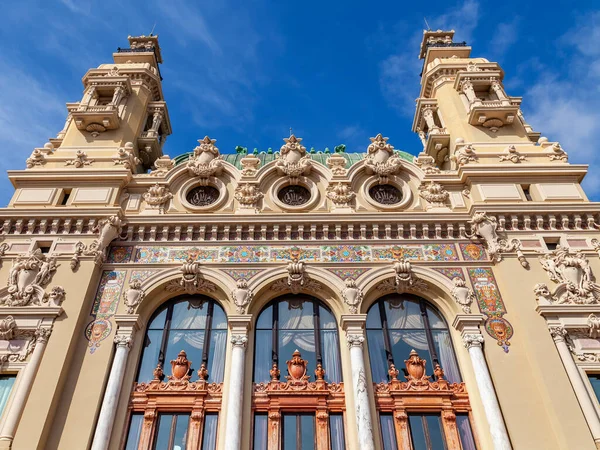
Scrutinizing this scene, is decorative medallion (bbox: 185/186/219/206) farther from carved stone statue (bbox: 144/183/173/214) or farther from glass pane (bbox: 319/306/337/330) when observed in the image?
glass pane (bbox: 319/306/337/330)

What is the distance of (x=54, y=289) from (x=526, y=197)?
1744 centimetres

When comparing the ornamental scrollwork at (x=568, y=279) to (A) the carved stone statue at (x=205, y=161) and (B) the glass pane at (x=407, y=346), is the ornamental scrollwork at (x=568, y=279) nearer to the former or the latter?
(B) the glass pane at (x=407, y=346)

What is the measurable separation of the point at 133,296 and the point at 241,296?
3555 mm

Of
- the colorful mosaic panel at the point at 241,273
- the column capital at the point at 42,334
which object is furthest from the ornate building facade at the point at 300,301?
the colorful mosaic panel at the point at 241,273

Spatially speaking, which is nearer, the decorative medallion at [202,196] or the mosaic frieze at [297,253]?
the mosaic frieze at [297,253]

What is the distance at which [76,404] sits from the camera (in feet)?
50.6

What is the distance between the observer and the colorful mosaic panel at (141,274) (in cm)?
1870

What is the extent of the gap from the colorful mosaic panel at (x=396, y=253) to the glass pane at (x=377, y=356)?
109 inches

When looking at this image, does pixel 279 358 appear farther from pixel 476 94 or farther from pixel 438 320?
pixel 476 94

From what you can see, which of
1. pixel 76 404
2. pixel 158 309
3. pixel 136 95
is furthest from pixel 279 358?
pixel 136 95

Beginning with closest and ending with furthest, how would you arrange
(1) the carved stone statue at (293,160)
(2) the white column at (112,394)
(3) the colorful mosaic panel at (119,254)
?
(2) the white column at (112,394)
(3) the colorful mosaic panel at (119,254)
(1) the carved stone statue at (293,160)

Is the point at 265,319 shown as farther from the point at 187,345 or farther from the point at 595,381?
the point at 595,381

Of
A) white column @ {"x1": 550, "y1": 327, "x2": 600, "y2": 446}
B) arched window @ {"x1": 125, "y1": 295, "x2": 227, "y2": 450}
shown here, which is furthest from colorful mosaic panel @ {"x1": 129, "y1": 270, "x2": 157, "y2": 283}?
white column @ {"x1": 550, "y1": 327, "x2": 600, "y2": 446}

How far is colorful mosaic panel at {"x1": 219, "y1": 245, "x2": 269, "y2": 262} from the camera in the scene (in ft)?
63.0
